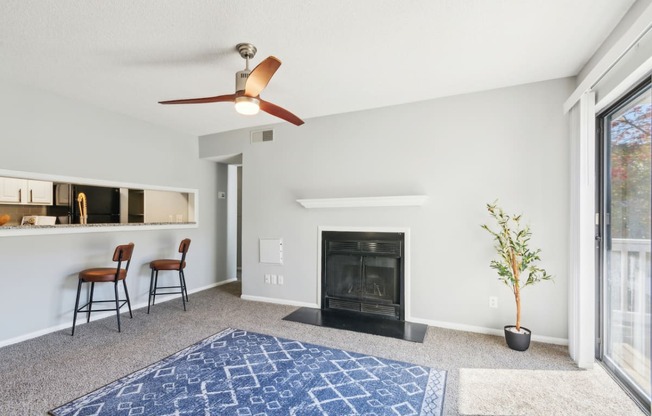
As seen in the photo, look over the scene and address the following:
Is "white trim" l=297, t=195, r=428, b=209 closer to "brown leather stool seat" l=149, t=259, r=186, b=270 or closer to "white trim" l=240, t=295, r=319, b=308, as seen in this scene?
"white trim" l=240, t=295, r=319, b=308

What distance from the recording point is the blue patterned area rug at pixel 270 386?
1947 mm

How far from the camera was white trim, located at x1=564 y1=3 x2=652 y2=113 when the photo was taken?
5.36 ft

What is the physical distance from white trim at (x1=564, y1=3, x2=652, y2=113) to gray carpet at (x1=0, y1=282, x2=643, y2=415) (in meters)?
2.21

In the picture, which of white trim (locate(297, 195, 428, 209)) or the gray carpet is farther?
white trim (locate(297, 195, 428, 209))

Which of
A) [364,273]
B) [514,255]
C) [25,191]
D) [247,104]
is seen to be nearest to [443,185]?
[514,255]

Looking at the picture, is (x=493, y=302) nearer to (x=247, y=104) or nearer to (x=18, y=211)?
(x=247, y=104)

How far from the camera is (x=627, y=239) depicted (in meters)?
2.23

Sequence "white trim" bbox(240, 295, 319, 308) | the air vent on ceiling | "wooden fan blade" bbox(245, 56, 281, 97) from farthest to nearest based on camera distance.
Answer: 1. the air vent on ceiling
2. "white trim" bbox(240, 295, 319, 308)
3. "wooden fan blade" bbox(245, 56, 281, 97)

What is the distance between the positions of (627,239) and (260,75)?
9.49 feet

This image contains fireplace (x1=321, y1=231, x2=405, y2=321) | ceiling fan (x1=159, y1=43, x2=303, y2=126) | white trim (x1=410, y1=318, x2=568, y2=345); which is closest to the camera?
ceiling fan (x1=159, y1=43, x2=303, y2=126)

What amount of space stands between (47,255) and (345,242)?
325 centimetres

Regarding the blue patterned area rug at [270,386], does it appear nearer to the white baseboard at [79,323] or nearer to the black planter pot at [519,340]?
the black planter pot at [519,340]

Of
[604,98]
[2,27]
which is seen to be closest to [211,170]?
[2,27]

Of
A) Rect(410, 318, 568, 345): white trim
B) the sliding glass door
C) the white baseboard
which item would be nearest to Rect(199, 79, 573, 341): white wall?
Rect(410, 318, 568, 345): white trim
